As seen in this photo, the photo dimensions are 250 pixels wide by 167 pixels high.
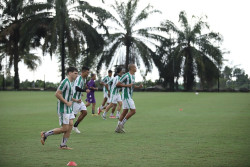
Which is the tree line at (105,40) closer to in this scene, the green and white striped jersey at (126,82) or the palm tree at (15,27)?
the palm tree at (15,27)

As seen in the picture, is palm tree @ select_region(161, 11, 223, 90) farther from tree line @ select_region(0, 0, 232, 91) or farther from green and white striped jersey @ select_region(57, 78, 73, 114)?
green and white striped jersey @ select_region(57, 78, 73, 114)

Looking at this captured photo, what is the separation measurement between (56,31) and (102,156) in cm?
3028

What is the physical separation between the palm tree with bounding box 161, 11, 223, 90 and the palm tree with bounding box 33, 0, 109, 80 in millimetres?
14027

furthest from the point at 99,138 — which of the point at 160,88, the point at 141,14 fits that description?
the point at 160,88

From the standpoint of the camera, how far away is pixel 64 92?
7.59 meters

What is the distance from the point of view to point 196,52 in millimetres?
50344

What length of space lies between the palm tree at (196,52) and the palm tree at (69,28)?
552 inches

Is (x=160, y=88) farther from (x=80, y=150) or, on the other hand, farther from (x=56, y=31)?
(x=80, y=150)

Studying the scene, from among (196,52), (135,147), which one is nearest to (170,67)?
(196,52)

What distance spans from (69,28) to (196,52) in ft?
67.5

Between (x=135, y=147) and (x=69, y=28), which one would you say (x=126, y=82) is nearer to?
(x=135, y=147)

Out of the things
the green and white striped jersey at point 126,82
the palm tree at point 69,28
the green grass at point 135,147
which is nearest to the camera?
the green grass at point 135,147

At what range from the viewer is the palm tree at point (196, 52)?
166 ft

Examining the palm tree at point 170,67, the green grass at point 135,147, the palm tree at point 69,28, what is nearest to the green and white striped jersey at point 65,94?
the green grass at point 135,147
